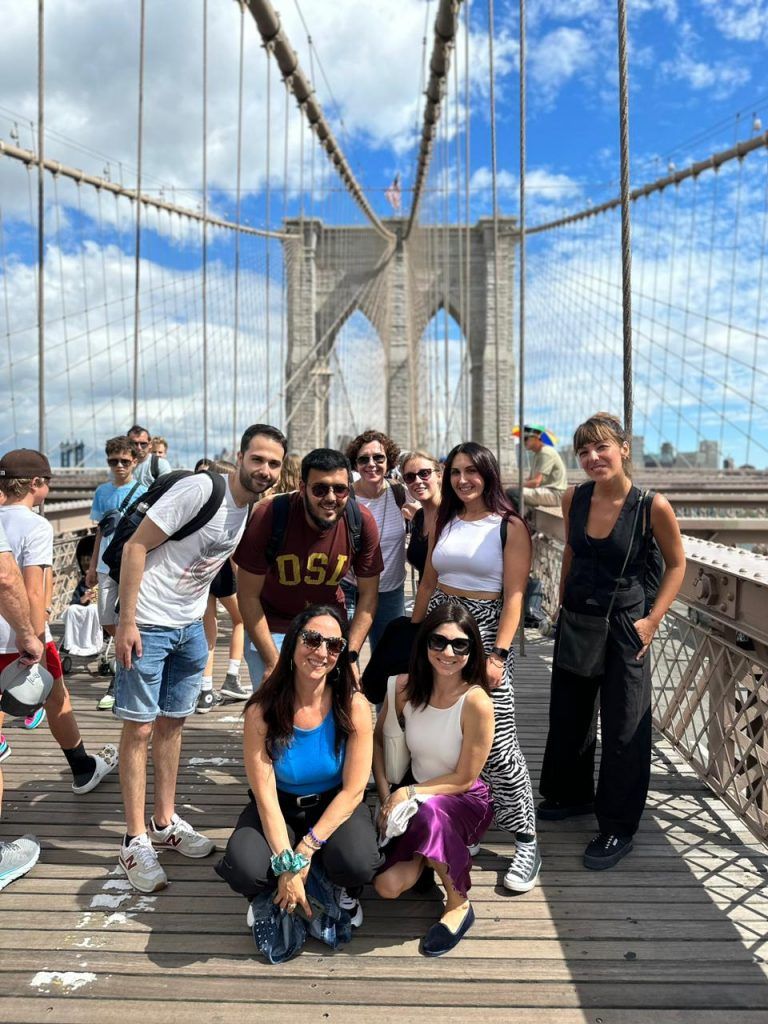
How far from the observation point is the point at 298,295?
20156mm

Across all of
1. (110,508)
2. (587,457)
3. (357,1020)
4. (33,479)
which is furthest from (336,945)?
(110,508)

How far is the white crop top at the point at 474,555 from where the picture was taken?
5.92 feet

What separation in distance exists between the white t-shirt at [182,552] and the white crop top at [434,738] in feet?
1.92

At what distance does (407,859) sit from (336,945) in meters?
0.21

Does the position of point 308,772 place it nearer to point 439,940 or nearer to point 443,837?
point 443,837

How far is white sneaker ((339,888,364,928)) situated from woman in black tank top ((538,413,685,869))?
609 millimetres

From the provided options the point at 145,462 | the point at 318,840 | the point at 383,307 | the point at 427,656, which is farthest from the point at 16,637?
the point at 383,307

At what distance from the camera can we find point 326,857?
152 cm

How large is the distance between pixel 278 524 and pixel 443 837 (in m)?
0.79

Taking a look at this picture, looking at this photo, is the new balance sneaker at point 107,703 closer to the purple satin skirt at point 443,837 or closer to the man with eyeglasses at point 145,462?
the man with eyeglasses at point 145,462

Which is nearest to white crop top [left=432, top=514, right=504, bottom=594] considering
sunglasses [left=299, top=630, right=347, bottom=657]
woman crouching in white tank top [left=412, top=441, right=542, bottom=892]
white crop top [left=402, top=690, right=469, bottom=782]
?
woman crouching in white tank top [left=412, top=441, right=542, bottom=892]

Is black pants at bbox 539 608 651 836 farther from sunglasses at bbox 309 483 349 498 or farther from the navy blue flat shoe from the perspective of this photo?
sunglasses at bbox 309 483 349 498

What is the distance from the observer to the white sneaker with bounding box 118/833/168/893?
1.68 metres

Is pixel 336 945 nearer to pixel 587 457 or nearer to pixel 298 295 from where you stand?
pixel 587 457
